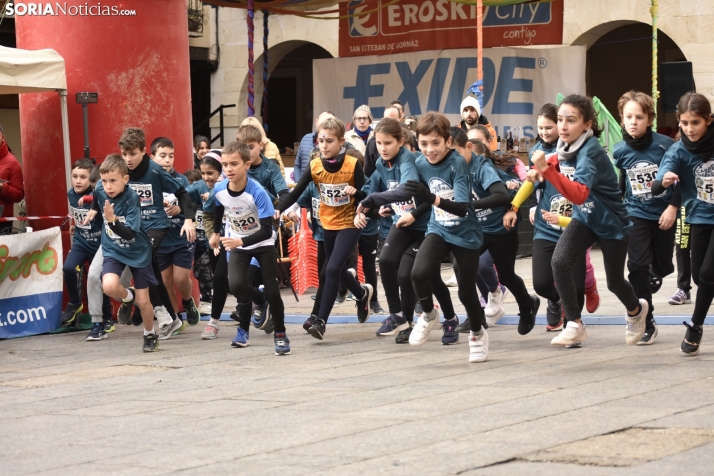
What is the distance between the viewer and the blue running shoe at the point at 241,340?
8969 millimetres

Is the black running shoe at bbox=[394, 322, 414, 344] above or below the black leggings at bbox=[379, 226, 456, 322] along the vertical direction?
below

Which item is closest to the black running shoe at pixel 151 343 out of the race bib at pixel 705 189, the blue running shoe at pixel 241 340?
the blue running shoe at pixel 241 340

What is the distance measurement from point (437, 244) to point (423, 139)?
2.33 feet

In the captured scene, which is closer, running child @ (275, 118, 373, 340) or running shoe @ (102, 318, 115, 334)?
running child @ (275, 118, 373, 340)

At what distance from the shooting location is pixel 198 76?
1040 inches

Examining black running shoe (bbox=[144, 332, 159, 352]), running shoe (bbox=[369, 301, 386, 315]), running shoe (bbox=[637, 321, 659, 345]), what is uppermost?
running shoe (bbox=[637, 321, 659, 345])

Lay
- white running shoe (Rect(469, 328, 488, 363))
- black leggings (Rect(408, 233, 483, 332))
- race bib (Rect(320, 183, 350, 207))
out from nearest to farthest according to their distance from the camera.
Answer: white running shoe (Rect(469, 328, 488, 363))
black leggings (Rect(408, 233, 483, 332))
race bib (Rect(320, 183, 350, 207))

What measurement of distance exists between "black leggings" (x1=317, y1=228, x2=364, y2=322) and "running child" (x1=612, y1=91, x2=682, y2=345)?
215 cm

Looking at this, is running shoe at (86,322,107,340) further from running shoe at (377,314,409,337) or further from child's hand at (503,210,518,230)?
child's hand at (503,210,518,230)

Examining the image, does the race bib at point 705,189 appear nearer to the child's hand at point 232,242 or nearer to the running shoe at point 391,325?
the running shoe at point 391,325

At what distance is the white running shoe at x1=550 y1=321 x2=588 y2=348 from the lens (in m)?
7.67

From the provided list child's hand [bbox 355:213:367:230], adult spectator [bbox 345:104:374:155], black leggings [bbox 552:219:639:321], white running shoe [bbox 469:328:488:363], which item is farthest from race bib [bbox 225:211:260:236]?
adult spectator [bbox 345:104:374:155]

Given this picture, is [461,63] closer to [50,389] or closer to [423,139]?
[423,139]

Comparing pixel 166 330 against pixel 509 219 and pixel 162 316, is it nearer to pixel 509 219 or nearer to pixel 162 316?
pixel 162 316
